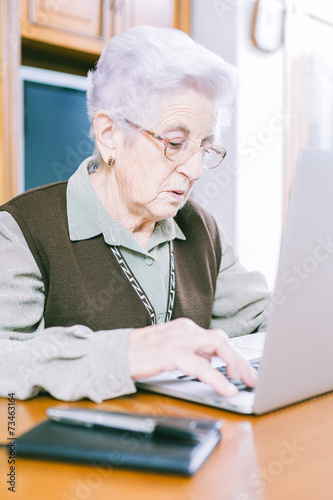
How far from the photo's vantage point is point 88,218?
47.1 inches

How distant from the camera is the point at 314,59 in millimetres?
3176

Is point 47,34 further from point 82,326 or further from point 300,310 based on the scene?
point 300,310

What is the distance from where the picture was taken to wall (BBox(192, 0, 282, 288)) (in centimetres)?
280

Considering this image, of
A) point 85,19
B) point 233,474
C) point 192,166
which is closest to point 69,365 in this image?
point 233,474

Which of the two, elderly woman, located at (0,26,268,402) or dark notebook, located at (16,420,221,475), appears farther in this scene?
elderly woman, located at (0,26,268,402)

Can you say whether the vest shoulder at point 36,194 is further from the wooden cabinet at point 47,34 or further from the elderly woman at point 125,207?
the wooden cabinet at point 47,34

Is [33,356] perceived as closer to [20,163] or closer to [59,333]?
[59,333]

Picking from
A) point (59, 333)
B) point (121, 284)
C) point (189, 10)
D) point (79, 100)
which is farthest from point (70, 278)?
point (189, 10)

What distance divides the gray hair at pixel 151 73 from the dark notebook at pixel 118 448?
76 centimetres

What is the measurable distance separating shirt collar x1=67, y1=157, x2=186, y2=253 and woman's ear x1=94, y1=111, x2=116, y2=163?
0.07 m

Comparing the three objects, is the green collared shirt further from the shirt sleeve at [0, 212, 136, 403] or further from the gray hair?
the gray hair

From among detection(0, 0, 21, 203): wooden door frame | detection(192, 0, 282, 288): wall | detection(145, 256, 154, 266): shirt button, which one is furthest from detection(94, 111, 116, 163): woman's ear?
detection(192, 0, 282, 288): wall

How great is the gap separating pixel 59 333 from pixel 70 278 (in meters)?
0.33

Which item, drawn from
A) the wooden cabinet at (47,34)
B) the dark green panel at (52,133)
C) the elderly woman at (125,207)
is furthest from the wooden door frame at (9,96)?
the elderly woman at (125,207)
